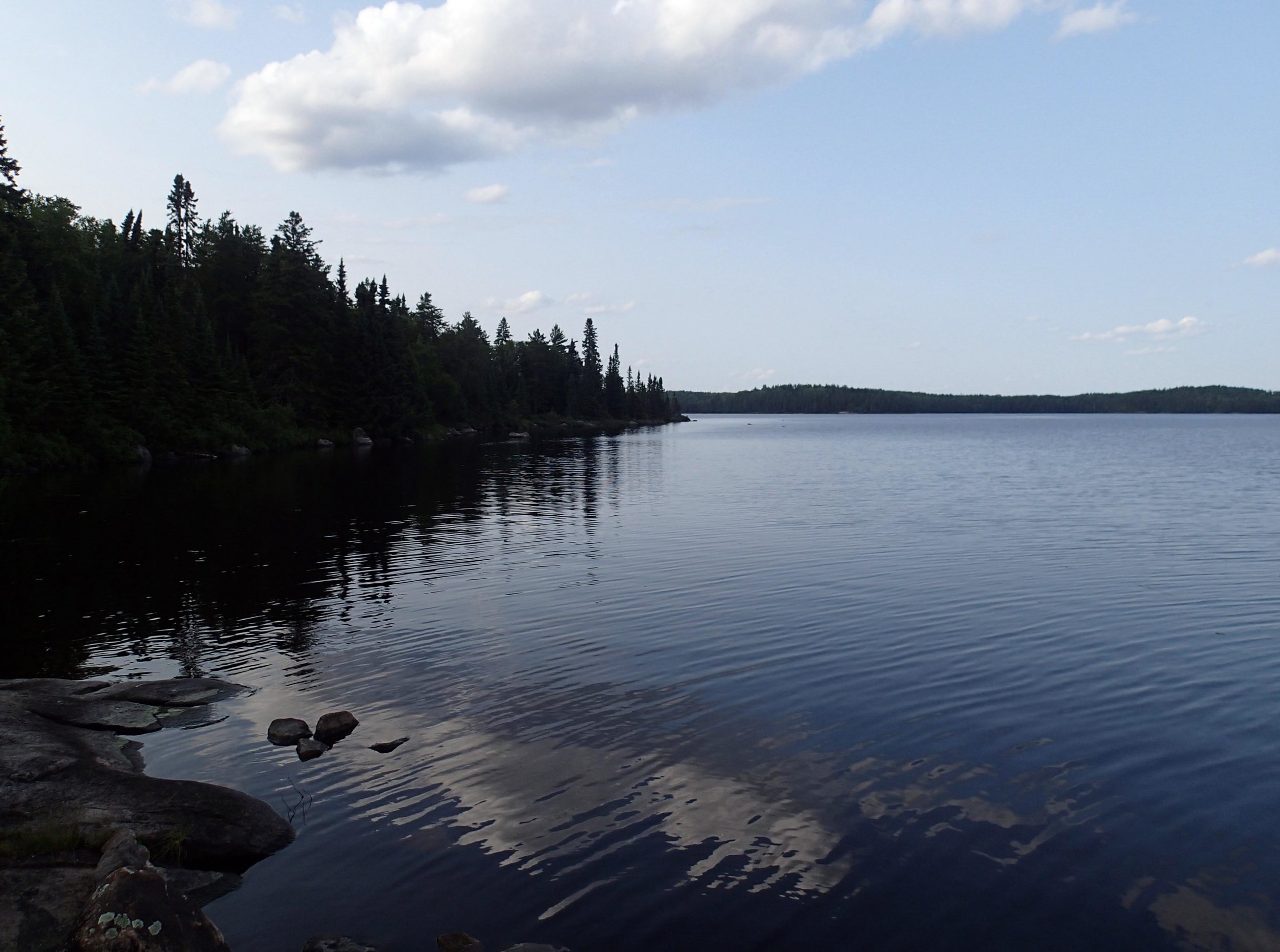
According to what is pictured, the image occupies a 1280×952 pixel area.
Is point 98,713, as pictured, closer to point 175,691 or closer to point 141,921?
point 175,691

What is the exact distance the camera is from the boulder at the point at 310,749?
1238 cm

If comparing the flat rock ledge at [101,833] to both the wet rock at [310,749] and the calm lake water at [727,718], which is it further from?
the wet rock at [310,749]

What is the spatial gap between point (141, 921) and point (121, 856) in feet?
4.48

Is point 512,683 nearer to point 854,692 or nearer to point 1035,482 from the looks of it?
point 854,692

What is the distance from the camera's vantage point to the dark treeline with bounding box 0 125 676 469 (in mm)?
64438

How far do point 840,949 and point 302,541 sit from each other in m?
29.1

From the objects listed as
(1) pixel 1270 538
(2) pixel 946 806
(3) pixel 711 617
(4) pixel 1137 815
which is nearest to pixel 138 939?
(2) pixel 946 806

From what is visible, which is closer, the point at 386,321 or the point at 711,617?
the point at 711,617

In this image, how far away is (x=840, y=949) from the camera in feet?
26.0

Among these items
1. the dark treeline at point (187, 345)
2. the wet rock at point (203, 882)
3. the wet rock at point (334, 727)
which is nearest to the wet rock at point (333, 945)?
the wet rock at point (203, 882)

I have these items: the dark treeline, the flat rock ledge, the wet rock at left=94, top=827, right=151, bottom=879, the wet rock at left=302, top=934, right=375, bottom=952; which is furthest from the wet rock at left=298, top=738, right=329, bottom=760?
the dark treeline

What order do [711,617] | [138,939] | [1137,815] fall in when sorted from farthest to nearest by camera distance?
1. [711,617]
2. [1137,815]
3. [138,939]

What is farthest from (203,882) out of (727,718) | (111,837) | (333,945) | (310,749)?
(727,718)

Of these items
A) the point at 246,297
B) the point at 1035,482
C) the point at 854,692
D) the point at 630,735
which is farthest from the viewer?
the point at 246,297
